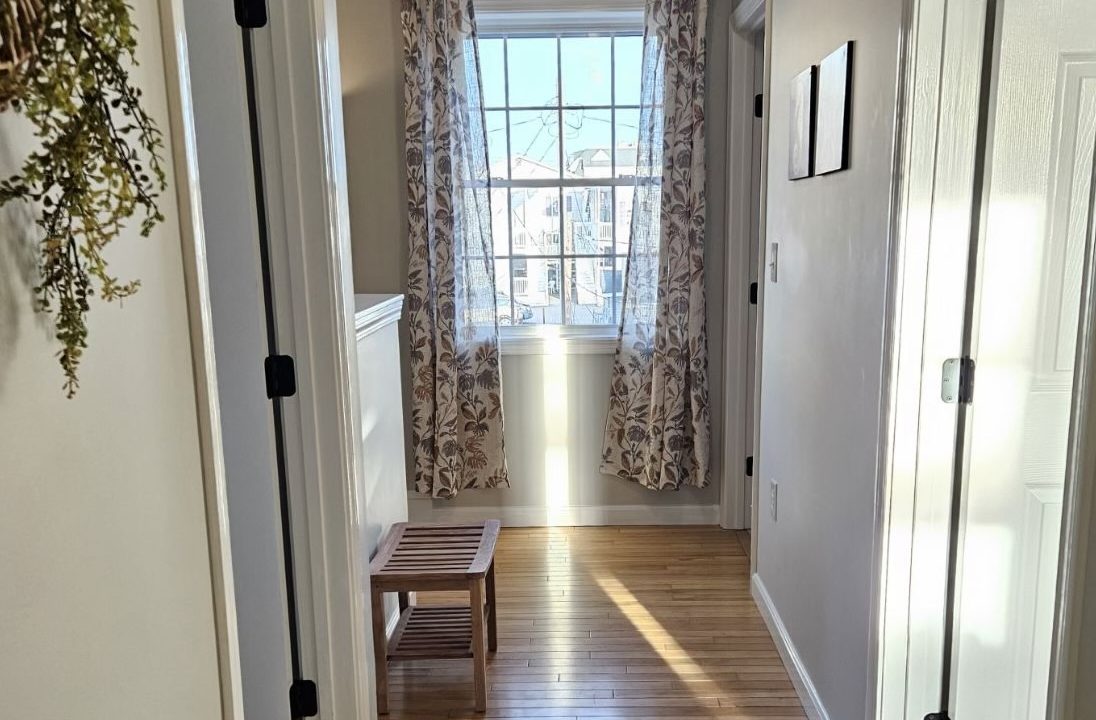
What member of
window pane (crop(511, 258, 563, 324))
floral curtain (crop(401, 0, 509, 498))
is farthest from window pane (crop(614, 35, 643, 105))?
window pane (crop(511, 258, 563, 324))

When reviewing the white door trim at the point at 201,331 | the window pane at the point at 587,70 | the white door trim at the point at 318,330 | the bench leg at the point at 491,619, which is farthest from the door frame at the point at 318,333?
the window pane at the point at 587,70

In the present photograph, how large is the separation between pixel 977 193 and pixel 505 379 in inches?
91.2

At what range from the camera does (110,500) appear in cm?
84

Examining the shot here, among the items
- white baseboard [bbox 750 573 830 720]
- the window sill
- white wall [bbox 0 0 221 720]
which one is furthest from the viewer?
the window sill

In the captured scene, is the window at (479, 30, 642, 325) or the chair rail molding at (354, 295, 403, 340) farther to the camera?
the window at (479, 30, 642, 325)

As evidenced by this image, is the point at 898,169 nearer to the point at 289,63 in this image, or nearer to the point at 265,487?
the point at 289,63

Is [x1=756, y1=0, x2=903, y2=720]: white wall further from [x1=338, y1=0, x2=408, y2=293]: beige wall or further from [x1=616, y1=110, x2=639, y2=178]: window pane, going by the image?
[x1=338, y1=0, x2=408, y2=293]: beige wall

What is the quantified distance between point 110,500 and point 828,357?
1.76 meters

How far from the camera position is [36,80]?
0.64 meters

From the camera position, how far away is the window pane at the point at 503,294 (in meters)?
3.59

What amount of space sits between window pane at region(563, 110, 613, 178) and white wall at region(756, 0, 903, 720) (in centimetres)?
95

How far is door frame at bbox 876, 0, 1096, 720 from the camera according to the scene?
5.01ft

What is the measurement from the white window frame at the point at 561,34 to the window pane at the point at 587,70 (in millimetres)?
36

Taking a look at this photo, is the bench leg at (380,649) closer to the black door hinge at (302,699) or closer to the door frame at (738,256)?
the black door hinge at (302,699)
